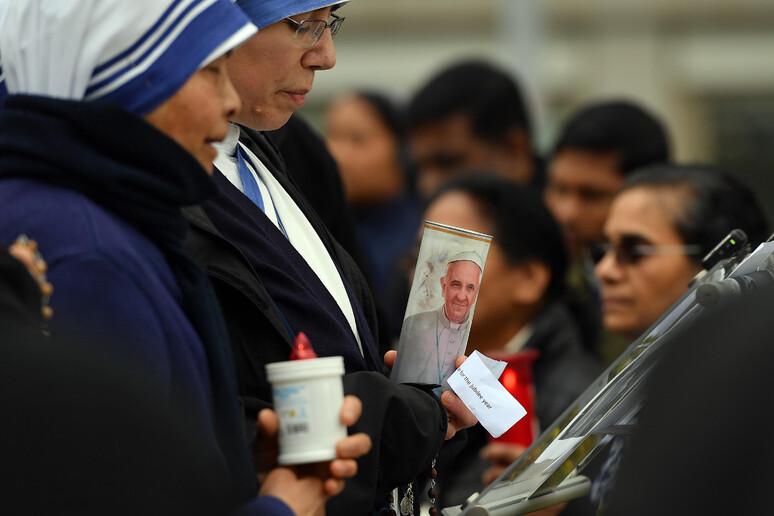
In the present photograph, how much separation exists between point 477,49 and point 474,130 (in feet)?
35.9

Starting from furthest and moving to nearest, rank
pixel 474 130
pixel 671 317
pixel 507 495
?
pixel 474 130 → pixel 671 317 → pixel 507 495

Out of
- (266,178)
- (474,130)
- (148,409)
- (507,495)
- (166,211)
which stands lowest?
(507,495)

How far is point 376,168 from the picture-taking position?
229 inches

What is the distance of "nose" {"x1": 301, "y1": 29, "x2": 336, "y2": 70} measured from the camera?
2.30 metres

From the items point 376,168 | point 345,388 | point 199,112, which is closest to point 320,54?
point 199,112

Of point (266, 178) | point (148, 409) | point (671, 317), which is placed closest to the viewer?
point (148, 409)

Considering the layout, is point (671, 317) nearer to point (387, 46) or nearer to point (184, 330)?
point (184, 330)

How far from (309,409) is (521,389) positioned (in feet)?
4.94

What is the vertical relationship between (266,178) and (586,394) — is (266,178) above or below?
above

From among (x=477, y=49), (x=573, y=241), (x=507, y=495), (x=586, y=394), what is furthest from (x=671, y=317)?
(x=477, y=49)

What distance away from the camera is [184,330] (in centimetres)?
173

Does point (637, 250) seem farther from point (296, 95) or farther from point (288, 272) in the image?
point (288, 272)

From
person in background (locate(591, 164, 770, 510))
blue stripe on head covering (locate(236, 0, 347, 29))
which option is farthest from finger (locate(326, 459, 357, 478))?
person in background (locate(591, 164, 770, 510))

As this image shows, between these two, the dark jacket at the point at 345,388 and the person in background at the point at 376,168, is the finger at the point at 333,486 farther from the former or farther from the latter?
the person in background at the point at 376,168
